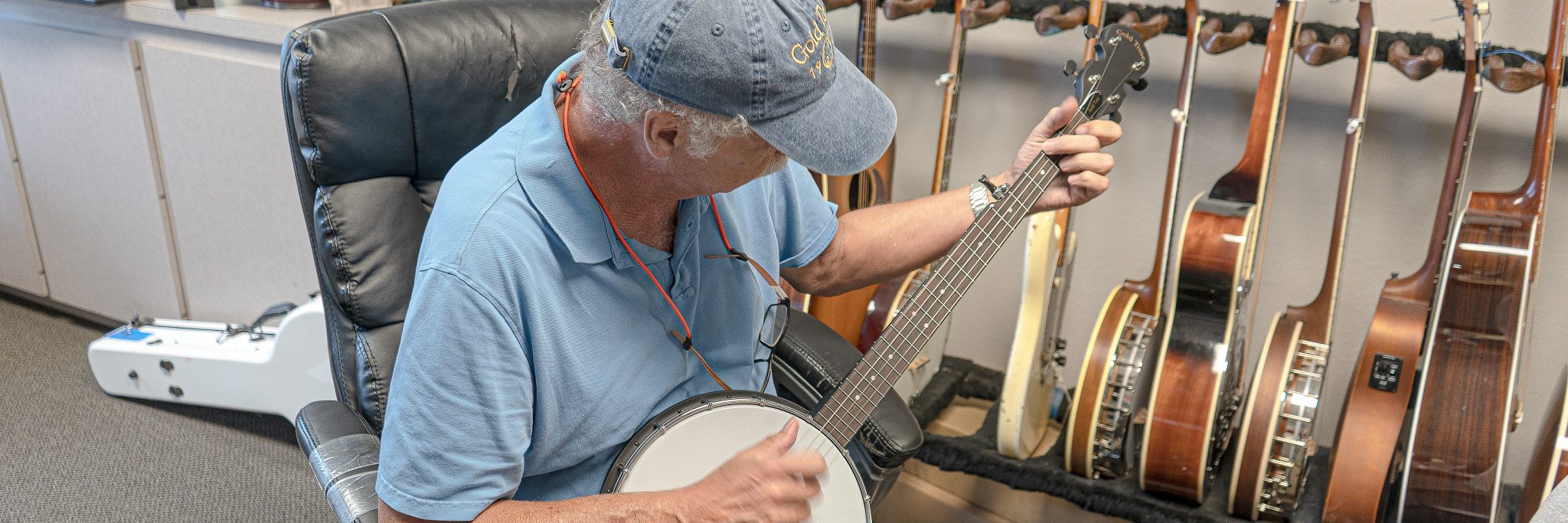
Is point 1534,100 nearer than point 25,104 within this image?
Yes

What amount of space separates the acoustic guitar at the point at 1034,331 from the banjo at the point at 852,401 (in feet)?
1.35

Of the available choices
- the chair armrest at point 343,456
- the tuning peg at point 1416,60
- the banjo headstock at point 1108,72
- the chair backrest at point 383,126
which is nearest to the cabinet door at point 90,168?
the chair backrest at point 383,126

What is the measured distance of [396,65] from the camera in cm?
124

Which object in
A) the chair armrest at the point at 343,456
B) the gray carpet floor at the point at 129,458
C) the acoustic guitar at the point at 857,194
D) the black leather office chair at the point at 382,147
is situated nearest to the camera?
the chair armrest at the point at 343,456

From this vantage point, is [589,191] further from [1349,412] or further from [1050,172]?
[1349,412]

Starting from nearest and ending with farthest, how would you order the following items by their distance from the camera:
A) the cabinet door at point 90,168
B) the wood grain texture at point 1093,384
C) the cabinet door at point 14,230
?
the wood grain texture at point 1093,384, the cabinet door at point 90,168, the cabinet door at point 14,230

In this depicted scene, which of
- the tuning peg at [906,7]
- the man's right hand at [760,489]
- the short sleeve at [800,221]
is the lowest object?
the man's right hand at [760,489]

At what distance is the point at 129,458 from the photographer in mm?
2303

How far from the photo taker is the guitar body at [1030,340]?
5.55 ft

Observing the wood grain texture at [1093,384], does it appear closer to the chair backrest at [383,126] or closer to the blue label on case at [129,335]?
the chair backrest at [383,126]

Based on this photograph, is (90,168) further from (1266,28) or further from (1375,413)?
(1375,413)

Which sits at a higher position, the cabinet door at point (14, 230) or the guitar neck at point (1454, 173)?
the guitar neck at point (1454, 173)

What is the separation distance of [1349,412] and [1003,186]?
678mm

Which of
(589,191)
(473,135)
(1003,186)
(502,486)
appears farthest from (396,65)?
(1003,186)
